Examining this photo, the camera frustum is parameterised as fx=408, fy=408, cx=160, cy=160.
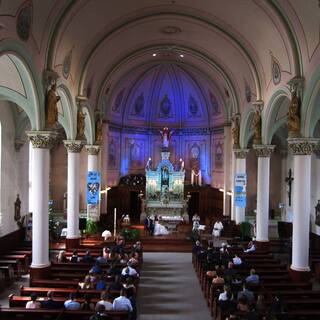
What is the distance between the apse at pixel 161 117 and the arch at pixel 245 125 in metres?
6.77

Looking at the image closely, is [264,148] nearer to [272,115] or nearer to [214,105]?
[272,115]

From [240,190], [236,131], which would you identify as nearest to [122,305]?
[240,190]

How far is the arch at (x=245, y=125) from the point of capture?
27281mm

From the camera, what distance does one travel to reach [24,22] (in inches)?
543

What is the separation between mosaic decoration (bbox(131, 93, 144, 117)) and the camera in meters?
38.4

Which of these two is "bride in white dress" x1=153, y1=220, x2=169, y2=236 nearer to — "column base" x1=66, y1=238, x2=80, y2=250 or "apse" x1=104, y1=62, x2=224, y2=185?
"column base" x1=66, y1=238, x2=80, y2=250

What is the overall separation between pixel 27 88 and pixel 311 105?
1130 cm

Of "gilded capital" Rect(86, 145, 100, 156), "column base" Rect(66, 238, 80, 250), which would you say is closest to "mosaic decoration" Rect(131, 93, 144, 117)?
"gilded capital" Rect(86, 145, 100, 156)

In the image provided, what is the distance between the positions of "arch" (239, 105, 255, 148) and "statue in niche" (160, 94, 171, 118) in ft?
38.0

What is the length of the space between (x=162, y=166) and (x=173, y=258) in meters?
12.8

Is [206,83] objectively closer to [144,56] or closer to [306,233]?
[144,56]

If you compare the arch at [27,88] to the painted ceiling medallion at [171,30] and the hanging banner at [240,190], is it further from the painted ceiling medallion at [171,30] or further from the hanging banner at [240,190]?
the hanging banner at [240,190]

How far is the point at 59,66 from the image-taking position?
19.1 metres

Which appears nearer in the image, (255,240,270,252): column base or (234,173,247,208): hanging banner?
(255,240,270,252): column base
